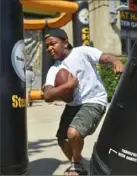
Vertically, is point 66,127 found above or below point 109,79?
above

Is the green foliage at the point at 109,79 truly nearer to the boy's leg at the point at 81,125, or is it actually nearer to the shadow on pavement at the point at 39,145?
the shadow on pavement at the point at 39,145

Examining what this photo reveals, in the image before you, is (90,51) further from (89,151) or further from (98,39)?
(98,39)

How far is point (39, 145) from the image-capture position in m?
6.48

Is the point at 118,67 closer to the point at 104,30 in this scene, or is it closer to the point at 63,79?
the point at 63,79

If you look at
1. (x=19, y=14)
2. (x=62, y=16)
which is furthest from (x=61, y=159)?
(x=62, y=16)

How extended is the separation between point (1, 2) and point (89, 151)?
107 inches

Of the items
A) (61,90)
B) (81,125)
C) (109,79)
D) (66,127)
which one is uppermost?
(61,90)

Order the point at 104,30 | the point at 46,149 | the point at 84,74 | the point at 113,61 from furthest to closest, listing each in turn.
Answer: the point at 104,30 → the point at 46,149 → the point at 84,74 → the point at 113,61

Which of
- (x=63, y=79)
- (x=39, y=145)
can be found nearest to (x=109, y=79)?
(x=39, y=145)

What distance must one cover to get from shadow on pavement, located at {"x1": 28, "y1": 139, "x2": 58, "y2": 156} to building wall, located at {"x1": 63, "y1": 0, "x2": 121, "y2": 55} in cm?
1326

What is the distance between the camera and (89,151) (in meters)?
5.86

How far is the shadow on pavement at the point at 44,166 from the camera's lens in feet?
15.8

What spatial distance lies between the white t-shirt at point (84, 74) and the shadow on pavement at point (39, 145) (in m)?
1.94

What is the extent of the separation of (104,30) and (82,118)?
52.6ft
